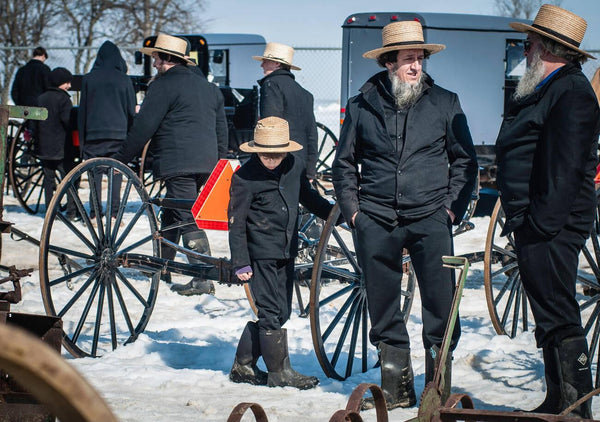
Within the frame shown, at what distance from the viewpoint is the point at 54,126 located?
11016 mm

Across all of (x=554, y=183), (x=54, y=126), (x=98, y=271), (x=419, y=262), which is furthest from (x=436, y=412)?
(x=54, y=126)

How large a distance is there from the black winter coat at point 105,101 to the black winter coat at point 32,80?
397 cm

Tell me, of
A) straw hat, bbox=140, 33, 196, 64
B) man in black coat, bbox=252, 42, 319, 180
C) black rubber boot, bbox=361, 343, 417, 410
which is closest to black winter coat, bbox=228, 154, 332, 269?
black rubber boot, bbox=361, 343, 417, 410

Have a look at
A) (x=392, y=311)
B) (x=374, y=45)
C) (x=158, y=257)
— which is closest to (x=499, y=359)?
(x=392, y=311)

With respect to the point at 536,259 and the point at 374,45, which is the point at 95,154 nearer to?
the point at 374,45

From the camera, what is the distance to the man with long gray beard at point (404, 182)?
449 centimetres

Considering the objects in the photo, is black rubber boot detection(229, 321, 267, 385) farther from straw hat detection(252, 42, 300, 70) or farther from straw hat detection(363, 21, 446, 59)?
straw hat detection(252, 42, 300, 70)

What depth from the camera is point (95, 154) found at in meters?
9.38

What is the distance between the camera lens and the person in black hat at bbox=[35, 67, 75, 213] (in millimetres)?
10945

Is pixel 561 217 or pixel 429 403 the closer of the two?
pixel 429 403

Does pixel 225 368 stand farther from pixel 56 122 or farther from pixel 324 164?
pixel 324 164

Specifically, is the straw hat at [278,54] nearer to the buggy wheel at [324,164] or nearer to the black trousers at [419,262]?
the buggy wheel at [324,164]

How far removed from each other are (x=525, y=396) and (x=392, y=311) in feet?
2.79

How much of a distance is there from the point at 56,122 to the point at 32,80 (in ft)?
8.56
